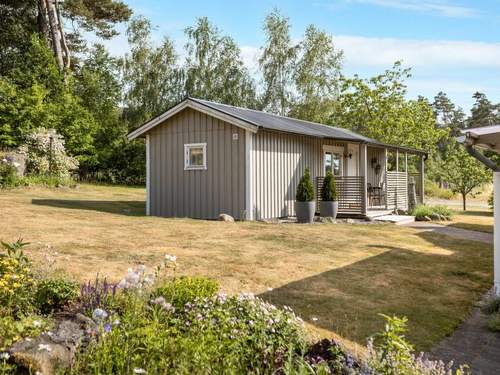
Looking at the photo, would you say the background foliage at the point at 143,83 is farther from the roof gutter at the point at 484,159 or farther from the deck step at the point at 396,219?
the roof gutter at the point at 484,159

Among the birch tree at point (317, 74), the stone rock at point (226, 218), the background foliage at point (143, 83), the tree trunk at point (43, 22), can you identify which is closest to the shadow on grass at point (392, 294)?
the stone rock at point (226, 218)

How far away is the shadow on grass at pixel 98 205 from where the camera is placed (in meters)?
14.2

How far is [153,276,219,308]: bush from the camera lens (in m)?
3.90

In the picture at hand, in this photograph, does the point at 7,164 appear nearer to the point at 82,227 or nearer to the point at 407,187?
the point at 82,227

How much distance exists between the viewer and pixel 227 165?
45.0ft

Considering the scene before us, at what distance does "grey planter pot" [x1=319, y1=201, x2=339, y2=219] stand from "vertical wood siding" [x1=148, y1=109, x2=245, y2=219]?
104 inches

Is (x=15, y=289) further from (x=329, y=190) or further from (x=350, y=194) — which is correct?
(x=350, y=194)

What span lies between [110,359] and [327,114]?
31.9 metres

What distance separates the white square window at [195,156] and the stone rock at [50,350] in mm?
11065

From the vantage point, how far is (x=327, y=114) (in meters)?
33.3

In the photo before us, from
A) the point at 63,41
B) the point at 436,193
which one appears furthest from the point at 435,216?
the point at 63,41

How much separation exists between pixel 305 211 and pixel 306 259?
548 cm

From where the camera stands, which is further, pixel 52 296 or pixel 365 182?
pixel 365 182

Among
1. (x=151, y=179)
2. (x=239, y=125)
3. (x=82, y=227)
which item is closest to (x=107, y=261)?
(x=82, y=227)
